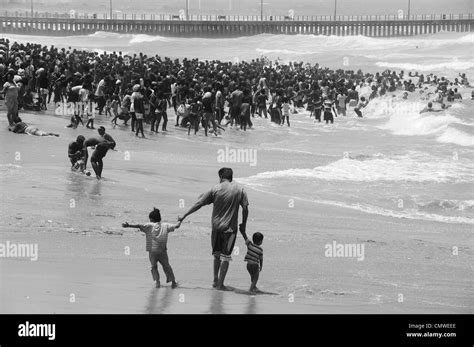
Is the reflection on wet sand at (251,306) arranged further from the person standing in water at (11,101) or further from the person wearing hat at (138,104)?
the person wearing hat at (138,104)

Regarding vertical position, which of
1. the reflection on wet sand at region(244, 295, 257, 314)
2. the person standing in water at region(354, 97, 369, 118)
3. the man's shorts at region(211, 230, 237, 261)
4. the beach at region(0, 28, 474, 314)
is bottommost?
the person standing in water at region(354, 97, 369, 118)

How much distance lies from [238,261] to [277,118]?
2007 centimetres

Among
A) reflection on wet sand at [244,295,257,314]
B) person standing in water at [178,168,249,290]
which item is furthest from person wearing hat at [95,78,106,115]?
reflection on wet sand at [244,295,257,314]

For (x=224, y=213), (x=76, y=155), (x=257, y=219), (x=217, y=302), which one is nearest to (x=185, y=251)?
(x=224, y=213)

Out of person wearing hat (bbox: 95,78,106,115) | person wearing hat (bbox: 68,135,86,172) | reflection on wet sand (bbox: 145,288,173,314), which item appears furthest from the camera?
person wearing hat (bbox: 95,78,106,115)

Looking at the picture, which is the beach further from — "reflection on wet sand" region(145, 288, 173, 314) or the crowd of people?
the crowd of people

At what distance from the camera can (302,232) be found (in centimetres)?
1625

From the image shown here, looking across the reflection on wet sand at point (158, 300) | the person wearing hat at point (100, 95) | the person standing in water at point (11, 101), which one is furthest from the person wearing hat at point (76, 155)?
the person wearing hat at point (100, 95)

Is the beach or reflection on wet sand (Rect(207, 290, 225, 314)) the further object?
the beach

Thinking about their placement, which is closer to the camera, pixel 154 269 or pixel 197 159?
pixel 154 269

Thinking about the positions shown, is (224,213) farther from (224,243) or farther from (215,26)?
(215,26)

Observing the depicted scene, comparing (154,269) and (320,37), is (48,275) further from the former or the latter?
(320,37)
